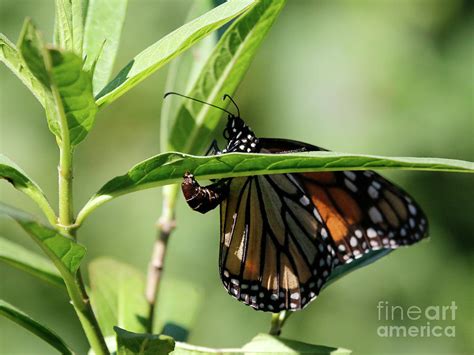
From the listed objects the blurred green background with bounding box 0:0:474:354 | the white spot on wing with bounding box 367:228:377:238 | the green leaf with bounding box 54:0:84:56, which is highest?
the blurred green background with bounding box 0:0:474:354

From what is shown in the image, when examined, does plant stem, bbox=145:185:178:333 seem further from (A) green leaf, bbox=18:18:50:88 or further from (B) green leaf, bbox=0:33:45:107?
(A) green leaf, bbox=18:18:50:88

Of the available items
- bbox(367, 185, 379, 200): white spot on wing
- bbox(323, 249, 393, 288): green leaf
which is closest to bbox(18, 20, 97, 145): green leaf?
bbox(323, 249, 393, 288): green leaf

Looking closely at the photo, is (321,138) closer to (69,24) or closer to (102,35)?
(102,35)

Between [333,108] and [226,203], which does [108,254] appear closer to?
[333,108]

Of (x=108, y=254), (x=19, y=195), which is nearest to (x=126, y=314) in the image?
(x=108, y=254)

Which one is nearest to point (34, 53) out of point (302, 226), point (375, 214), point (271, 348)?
point (271, 348)

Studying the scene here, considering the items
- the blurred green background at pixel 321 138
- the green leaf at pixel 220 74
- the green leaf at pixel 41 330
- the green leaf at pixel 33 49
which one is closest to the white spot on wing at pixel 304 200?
the green leaf at pixel 220 74

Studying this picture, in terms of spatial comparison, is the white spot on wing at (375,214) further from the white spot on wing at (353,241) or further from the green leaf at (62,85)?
the green leaf at (62,85)
